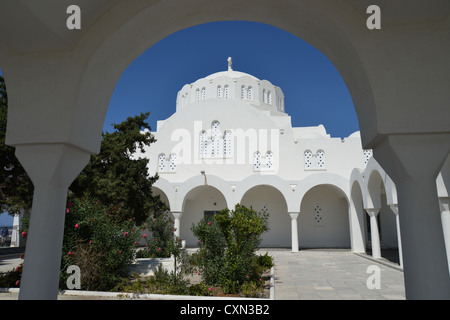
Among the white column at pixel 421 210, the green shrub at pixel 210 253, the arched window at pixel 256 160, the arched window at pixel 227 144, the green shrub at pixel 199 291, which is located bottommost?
the green shrub at pixel 199 291

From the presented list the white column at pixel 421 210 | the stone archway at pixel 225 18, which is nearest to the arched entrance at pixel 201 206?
the stone archway at pixel 225 18

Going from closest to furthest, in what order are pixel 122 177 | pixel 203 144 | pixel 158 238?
1. pixel 122 177
2. pixel 158 238
3. pixel 203 144

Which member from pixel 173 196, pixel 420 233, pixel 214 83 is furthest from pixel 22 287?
pixel 214 83

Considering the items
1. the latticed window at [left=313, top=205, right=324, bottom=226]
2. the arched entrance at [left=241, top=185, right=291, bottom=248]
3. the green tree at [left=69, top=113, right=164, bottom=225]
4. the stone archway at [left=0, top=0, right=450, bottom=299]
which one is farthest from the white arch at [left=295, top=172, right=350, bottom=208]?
the stone archway at [left=0, top=0, right=450, bottom=299]

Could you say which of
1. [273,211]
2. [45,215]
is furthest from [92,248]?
[273,211]

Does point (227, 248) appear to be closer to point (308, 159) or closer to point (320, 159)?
point (308, 159)

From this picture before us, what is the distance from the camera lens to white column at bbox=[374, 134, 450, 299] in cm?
246

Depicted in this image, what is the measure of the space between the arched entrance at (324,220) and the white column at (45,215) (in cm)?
1710

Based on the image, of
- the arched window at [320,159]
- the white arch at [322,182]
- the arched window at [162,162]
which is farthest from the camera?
the arched window at [162,162]

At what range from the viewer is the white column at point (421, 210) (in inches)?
96.8

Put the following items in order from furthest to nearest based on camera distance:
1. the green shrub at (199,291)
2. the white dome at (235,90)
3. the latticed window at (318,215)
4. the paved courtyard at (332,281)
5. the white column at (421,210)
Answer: the white dome at (235,90) < the latticed window at (318,215) < the paved courtyard at (332,281) < the green shrub at (199,291) < the white column at (421,210)

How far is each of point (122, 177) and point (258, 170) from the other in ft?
30.4

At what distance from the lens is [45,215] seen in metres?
2.91

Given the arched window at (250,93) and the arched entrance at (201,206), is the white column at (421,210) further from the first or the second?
the arched window at (250,93)
